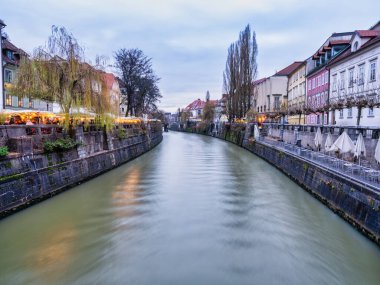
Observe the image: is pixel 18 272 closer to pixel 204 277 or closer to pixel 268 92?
pixel 204 277

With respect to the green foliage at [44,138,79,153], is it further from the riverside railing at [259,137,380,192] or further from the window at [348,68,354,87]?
the window at [348,68,354,87]

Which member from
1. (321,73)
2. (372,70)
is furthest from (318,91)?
(372,70)

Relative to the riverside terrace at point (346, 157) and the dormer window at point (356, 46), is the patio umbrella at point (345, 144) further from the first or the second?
the dormer window at point (356, 46)

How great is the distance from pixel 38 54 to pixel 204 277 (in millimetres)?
14114

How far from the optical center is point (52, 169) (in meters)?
14.0

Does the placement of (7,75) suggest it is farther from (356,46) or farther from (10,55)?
(356,46)

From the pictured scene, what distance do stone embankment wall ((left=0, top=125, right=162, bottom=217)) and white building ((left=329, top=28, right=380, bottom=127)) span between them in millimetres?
14640

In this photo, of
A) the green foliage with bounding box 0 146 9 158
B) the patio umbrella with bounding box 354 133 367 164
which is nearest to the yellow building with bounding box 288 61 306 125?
the patio umbrella with bounding box 354 133 367 164

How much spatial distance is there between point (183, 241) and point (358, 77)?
23205 mm

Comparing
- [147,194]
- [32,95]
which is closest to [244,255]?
[147,194]

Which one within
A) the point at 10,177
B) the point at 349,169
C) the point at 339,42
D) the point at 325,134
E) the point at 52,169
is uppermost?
the point at 339,42

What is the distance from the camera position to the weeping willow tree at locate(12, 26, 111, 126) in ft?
53.4

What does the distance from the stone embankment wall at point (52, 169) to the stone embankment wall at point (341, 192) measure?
1048cm

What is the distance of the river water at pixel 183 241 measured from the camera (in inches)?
291
